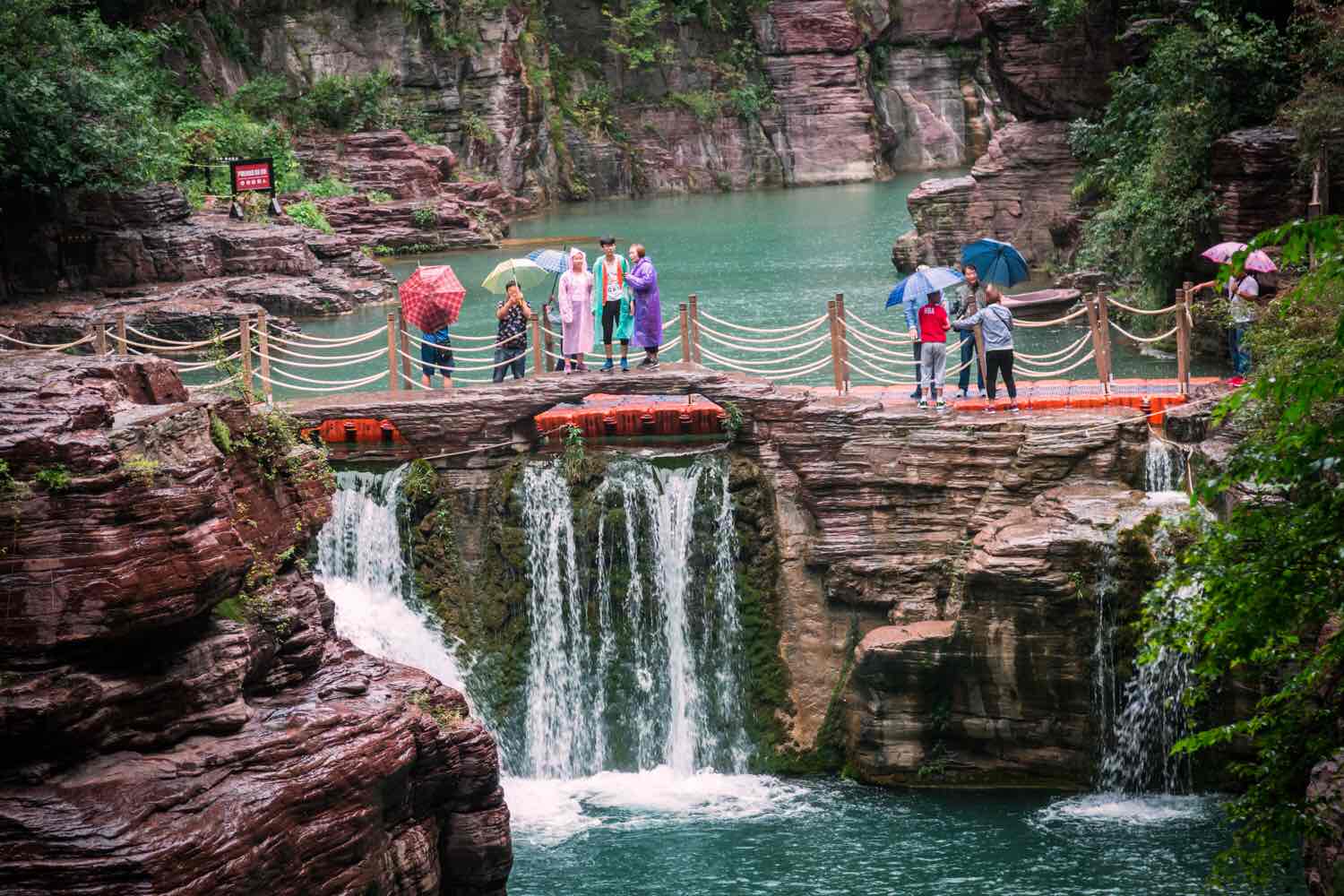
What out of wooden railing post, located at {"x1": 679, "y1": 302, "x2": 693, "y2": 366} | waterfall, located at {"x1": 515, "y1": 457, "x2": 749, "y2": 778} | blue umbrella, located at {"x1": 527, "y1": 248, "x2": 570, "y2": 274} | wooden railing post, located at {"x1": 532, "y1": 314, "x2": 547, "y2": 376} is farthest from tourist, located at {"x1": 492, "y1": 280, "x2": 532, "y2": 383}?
wooden railing post, located at {"x1": 679, "y1": 302, "x2": 693, "y2": 366}

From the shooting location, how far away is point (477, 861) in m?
13.5

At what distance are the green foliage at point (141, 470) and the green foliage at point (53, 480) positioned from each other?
39 centimetres

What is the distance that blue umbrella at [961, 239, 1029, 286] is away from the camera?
20000 mm

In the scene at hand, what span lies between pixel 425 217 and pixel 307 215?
4.03 metres

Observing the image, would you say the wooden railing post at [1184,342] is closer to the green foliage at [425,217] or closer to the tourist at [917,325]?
the tourist at [917,325]

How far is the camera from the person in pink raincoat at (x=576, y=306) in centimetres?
1975

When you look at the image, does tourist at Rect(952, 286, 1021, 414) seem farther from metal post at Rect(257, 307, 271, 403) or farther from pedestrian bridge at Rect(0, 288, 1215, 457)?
metal post at Rect(257, 307, 271, 403)

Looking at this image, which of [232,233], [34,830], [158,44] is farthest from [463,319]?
[34,830]

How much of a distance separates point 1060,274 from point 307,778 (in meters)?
23.9

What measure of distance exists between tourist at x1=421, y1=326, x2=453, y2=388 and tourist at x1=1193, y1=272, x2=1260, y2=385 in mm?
9022

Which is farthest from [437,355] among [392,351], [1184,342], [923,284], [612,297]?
[1184,342]

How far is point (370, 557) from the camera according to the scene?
768 inches

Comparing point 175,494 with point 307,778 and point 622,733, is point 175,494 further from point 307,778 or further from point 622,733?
point 622,733

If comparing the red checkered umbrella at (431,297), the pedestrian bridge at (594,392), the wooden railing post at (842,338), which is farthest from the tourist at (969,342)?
the red checkered umbrella at (431,297)
